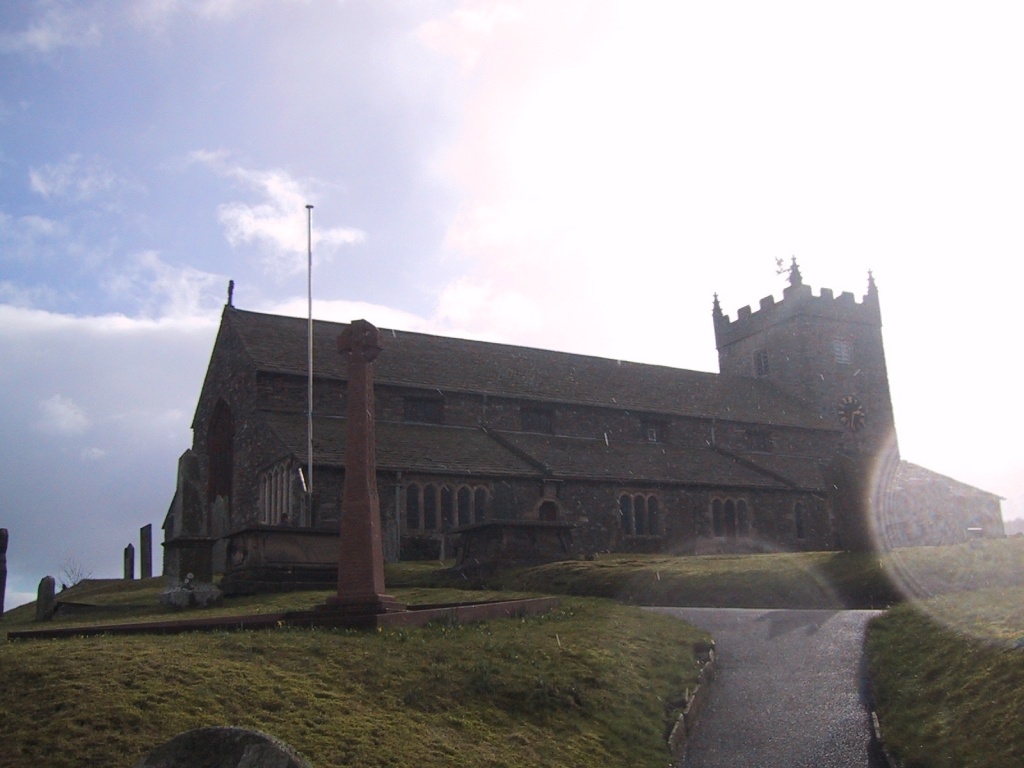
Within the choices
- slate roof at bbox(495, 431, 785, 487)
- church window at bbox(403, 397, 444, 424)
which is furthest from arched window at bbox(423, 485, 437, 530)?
church window at bbox(403, 397, 444, 424)

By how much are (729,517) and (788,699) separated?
28.6 m

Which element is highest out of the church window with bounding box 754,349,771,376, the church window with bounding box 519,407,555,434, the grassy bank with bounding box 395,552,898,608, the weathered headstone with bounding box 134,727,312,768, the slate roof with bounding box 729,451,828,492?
the church window with bounding box 754,349,771,376

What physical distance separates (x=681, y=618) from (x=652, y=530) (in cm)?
2083

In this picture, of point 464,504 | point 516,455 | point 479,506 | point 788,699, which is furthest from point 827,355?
point 788,699

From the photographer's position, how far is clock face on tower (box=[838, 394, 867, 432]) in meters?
48.4

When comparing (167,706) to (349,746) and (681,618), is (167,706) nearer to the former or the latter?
(349,746)

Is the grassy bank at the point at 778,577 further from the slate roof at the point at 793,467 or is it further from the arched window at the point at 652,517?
the slate roof at the point at 793,467

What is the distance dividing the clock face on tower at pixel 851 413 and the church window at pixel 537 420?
55.3 ft

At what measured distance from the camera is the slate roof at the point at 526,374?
122ft

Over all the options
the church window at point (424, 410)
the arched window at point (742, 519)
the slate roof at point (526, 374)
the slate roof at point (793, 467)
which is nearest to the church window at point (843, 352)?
the slate roof at point (526, 374)

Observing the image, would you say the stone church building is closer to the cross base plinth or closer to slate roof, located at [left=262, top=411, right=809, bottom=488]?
slate roof, located at [left=262, top=411, right=809, bottom=488]

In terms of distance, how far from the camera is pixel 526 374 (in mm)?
42469

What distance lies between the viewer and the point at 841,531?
2164 cm

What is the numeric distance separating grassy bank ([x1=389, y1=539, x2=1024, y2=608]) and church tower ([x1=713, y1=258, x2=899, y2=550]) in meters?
30.1
